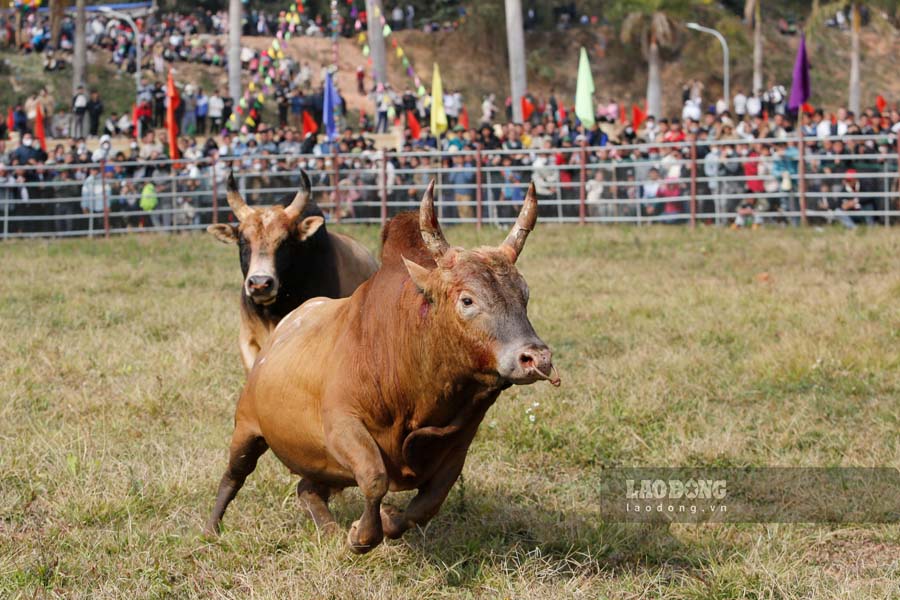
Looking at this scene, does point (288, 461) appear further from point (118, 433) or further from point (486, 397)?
point (118, 433)

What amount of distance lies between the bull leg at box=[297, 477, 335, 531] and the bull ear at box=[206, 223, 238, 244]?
2.73 m

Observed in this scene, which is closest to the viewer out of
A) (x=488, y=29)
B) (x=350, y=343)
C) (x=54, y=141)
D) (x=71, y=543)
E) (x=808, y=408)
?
(x=350, y=343)

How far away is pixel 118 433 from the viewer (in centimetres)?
748

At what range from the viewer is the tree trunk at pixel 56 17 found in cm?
4003

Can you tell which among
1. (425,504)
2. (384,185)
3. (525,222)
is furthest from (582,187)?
(425,504)

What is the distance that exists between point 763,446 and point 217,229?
155 inches

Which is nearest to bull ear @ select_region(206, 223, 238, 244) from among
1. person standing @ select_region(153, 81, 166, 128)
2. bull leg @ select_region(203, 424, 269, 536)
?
bull leg @ select_region(203, 424, 269, 536)

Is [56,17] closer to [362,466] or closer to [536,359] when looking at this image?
[362,466]

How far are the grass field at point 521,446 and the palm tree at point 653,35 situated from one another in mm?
24967

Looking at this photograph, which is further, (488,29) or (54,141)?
(488,29)

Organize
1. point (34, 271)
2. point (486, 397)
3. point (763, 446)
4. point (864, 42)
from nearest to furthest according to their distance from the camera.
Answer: point (486, 397)
point (763, 446)
point (34, 271)
point (864, 42)

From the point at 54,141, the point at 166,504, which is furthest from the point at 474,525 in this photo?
the point at 54,141

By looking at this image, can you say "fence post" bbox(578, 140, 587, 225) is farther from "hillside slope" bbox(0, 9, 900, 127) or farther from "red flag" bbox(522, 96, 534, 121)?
"hillside slope" bbox(0, 9, 900, 127)

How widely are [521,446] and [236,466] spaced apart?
2138 mm
